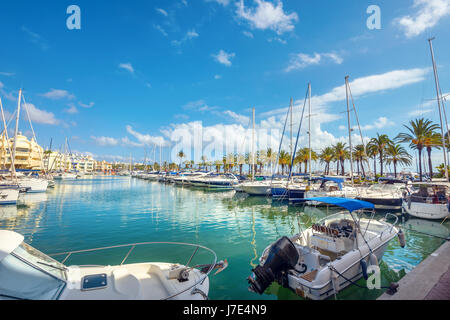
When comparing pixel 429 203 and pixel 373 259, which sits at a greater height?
pixel 429 203

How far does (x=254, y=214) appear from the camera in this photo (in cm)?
2156

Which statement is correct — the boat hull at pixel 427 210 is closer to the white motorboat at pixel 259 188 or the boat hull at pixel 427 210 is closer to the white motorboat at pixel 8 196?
the white motorboat at pixel 259 188

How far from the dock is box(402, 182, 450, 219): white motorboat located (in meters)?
12.8

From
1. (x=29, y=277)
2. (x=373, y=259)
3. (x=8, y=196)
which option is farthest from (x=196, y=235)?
(x=8, y=196)

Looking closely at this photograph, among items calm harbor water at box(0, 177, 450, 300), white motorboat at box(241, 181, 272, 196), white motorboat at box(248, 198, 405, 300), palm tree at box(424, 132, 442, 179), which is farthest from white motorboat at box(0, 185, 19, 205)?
palm tree at box(424, 132, 442, 179)

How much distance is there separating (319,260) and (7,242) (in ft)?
29.4

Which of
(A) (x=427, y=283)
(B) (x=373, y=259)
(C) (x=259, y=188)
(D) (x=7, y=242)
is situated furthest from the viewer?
(C) (x=259, y=188)

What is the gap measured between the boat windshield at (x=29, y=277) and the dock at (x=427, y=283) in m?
7.74

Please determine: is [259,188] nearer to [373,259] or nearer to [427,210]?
[427,210]

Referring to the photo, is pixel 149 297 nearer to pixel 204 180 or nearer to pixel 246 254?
pixel 246 254

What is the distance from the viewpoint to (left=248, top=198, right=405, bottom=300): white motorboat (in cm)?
596

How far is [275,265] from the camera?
6.19m

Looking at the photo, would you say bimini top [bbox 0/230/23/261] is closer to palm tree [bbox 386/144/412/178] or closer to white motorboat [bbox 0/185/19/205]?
white motorboat [bbox 0/185/19/205]
